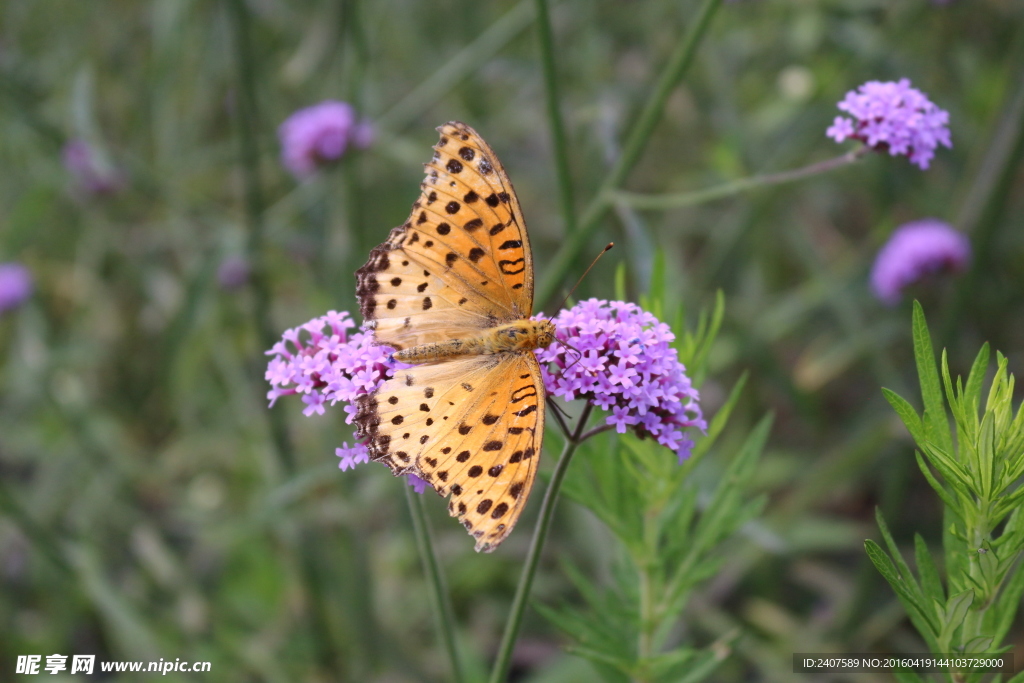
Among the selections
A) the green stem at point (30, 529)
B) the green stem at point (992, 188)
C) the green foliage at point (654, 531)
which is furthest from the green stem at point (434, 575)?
the green stem at point (992, 188)

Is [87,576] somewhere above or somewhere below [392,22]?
below

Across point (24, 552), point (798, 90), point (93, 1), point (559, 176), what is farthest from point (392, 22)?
point (24, 552)

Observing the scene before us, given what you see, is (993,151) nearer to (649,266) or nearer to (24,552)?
(649,266)

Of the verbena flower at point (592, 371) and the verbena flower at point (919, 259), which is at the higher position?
the verbena flower at point (919, 259)

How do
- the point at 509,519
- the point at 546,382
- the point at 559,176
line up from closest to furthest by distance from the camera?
1. the point at 509,519
2. the point at 546,382
3. the point at 559,176

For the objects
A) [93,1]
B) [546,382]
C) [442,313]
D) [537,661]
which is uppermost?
[93,1]

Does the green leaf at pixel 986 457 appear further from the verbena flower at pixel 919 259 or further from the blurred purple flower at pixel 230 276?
the blurred purple flower at pixel 230 276
